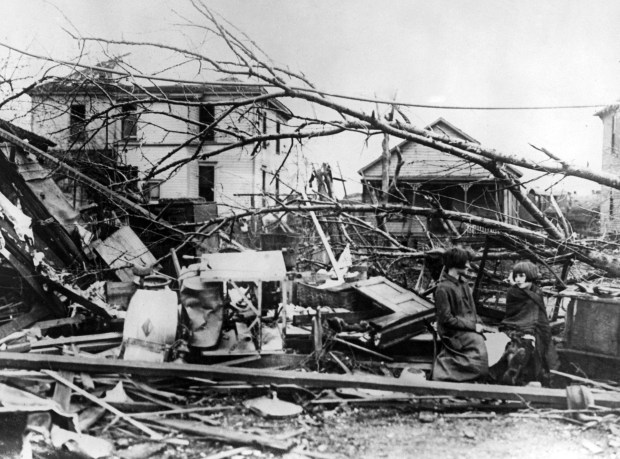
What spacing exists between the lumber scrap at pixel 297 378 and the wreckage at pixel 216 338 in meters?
0.01

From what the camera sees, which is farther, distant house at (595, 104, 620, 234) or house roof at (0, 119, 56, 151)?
house roof at (0, 119, 56, 151)

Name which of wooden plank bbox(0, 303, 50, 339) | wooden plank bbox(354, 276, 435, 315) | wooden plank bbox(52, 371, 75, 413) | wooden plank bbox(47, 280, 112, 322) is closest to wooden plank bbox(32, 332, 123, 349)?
wooden plank bbox(0, 303, 50, 339)

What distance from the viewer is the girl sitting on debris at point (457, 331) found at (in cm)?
540

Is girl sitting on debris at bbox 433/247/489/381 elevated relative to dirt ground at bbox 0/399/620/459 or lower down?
elevated

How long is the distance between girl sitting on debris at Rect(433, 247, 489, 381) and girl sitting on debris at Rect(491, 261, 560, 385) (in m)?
0.44

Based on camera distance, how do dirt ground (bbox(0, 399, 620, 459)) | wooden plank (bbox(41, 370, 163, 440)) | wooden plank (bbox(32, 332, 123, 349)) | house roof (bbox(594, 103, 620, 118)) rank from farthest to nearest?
wooden plank (bbox(32, 332, 123, 349))
house roof (bbox(594, 103, 620, 118))
wooden plank (bbox(41, 370, 163, 440))
dirt ground (bbox(0, 399, 620, 459))

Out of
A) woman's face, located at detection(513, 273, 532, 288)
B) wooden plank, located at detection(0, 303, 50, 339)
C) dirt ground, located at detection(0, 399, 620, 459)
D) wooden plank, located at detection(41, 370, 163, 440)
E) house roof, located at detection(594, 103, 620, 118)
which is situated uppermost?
house roof, located at detection(594, 103, 620, 118)

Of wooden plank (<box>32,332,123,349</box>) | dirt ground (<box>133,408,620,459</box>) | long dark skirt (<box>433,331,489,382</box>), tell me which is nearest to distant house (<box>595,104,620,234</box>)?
long dark skirt (<box>433,331,489,382</box>)

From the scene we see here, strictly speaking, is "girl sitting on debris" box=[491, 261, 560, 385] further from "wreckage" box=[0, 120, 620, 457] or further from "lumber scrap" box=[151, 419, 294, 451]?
"lumber scrap" box=[151, 419, 294, 451]

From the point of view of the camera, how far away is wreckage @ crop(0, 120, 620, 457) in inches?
189

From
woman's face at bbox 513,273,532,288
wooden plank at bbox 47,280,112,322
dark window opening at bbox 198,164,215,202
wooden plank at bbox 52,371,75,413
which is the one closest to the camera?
wooden plank at bbox 52,371,75,413

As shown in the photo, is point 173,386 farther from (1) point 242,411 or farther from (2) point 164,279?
(2) point 164,279

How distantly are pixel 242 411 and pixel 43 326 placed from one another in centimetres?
392

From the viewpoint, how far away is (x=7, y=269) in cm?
788
